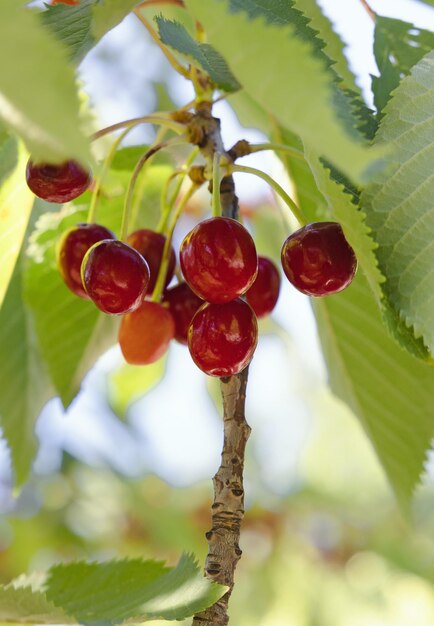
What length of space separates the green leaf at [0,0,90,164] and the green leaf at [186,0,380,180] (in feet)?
0.45

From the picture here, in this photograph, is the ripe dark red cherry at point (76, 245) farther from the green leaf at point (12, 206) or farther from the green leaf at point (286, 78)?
the green leaf at point (286, 78)

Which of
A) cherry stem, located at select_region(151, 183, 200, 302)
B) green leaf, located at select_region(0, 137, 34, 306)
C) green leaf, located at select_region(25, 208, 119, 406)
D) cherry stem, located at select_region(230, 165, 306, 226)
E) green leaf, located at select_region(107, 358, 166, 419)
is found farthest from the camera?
green leaf, located at select_region(107, 358, 166, 419)

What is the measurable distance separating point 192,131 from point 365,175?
1.79 ft

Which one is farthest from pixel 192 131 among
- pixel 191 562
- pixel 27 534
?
pixel 27 534

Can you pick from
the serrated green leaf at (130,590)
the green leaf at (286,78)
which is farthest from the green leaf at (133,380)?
the green leaf at (286,78)

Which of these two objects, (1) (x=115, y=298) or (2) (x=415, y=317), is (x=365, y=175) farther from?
(1) (x=115, y=298)

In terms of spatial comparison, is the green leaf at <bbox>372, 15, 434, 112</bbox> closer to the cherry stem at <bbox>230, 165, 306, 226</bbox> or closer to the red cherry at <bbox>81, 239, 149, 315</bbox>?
the cherry stem at <bbox>230, 165, 306, 226</bbox>

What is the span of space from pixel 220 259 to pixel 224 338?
9cm

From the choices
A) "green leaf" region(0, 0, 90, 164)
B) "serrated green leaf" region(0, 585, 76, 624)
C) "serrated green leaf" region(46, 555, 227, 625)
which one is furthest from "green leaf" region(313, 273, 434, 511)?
"green leaf" region(0, 0, 90, 164)

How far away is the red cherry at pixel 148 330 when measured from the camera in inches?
46.4

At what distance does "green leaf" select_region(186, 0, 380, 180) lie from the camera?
→ 1.78 ft

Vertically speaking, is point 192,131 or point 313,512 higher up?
point 192,131

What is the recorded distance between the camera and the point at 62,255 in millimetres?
1177

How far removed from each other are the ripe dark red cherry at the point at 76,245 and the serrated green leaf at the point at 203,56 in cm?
30
